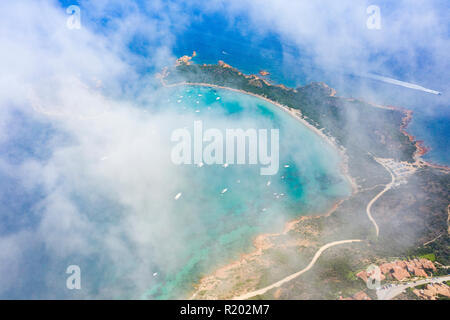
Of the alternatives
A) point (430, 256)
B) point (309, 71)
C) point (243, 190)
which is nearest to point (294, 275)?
point (243, 190)

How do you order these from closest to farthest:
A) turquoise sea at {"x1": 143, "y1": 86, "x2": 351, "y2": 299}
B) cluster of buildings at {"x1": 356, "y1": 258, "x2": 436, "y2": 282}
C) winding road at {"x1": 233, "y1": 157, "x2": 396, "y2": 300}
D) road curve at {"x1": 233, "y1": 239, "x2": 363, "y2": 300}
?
road curve at {"x1": 233, "y1": 239, "x2": 363, "y2": 300}, winding road at {"x1": 233, "y1": 157, "x2": 396, "y2": 300}, cluster of buildings at {"x1": 356, "y1": 258, "x2": 436, "y2": 282}, turquoise sea at {"x1": 143, "y1": 86, "x2": 351, "y2": 299}

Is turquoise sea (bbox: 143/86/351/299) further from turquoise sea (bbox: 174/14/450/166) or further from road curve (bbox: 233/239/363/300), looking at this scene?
turquoise sea (bbox: 174/14/450/166)

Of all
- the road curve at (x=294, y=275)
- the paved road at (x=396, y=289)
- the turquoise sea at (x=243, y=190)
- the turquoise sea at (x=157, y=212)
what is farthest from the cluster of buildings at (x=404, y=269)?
the turquoise sea at (x=157, y=212)

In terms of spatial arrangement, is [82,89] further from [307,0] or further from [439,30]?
[439,30]

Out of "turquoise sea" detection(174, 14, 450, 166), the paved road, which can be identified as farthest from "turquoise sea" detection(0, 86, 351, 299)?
"turquoise sea" detection(174, 14, 450, 166)

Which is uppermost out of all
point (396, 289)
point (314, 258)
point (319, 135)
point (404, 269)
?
point (319, 135)

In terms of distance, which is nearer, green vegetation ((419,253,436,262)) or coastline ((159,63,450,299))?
coastline ((159,63,450,299))

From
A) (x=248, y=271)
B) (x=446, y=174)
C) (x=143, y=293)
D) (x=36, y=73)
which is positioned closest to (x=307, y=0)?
(x=446, y=174)

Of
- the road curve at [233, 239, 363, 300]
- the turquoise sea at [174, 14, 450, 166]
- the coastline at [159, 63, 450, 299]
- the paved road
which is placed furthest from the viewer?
the turquoise sea at [174, 14, 450, 166]

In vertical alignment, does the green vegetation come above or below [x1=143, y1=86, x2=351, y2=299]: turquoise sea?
below

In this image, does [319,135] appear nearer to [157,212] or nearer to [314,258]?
[314,258]

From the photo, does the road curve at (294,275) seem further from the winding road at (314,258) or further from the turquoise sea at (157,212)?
the turquoise sea at (157,212)
